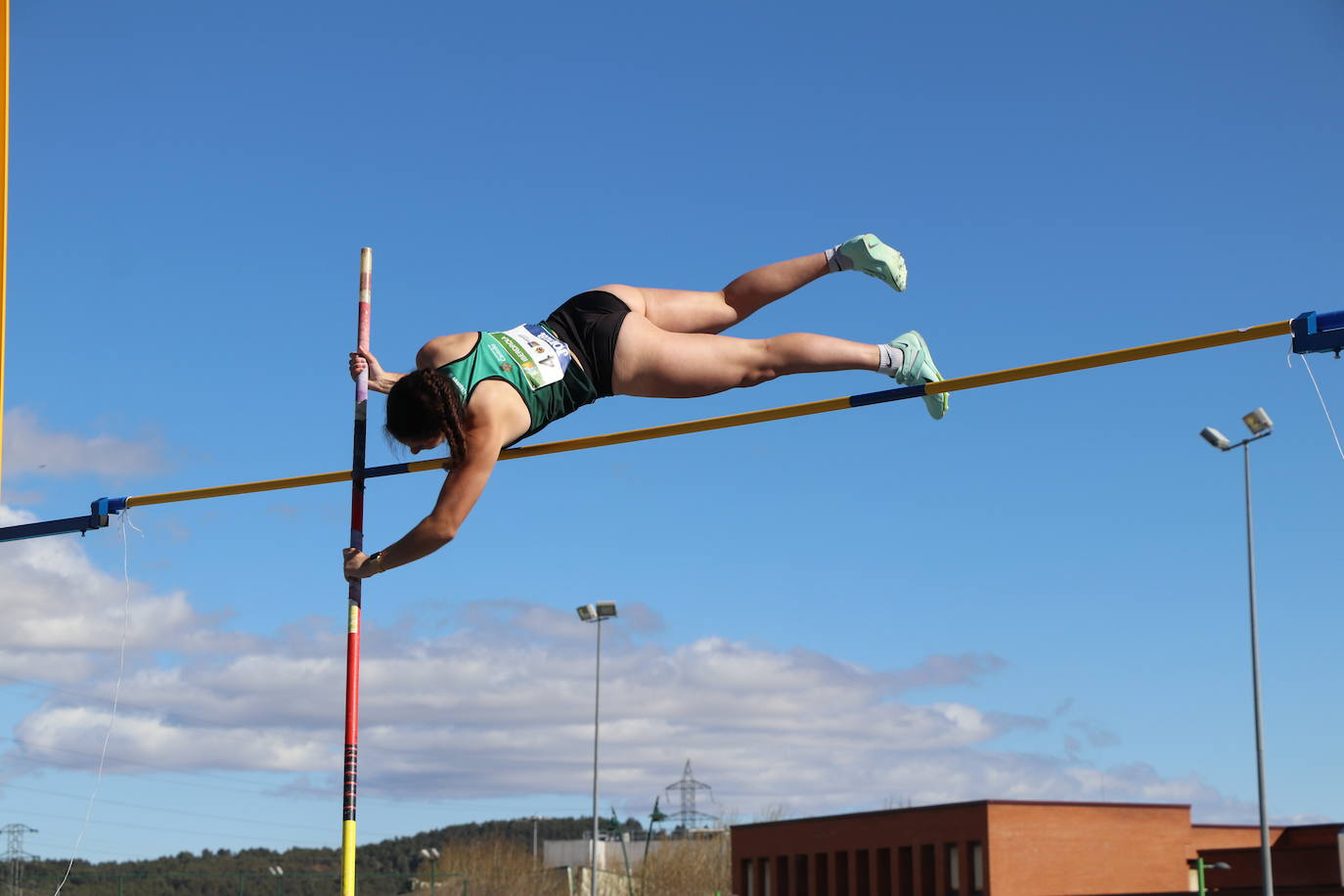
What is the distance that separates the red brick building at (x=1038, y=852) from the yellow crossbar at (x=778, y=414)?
2707 cm

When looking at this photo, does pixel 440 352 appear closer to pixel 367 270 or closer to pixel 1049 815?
pixel 367 270

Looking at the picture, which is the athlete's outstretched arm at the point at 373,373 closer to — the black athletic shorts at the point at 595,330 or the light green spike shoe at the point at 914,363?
the black athletic shorts at the point at 595,330

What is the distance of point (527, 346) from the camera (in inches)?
260

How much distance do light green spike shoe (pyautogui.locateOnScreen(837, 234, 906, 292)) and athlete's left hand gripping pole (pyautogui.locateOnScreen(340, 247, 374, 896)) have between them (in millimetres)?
2254

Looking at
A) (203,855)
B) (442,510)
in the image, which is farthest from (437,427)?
(203,855)

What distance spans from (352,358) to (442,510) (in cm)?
124

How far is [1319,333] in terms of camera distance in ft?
19.0

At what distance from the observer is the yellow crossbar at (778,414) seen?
19.8ft

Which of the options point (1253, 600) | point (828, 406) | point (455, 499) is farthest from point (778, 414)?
point (1253, 600)

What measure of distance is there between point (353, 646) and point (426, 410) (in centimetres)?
129

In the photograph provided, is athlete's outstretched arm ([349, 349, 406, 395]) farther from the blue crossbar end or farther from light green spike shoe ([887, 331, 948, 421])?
the blue crossbar end

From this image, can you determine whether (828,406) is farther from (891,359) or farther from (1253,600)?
(1253,600)

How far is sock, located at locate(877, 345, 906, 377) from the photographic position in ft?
21.9

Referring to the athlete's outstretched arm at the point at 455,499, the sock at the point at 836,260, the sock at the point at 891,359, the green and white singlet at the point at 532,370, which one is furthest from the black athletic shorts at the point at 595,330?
the sock at the point at 891,359
